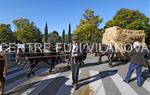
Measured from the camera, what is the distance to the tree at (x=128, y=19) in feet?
218

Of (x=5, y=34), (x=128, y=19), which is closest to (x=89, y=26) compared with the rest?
(x=128, y=19)

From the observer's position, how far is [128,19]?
69.1 metres

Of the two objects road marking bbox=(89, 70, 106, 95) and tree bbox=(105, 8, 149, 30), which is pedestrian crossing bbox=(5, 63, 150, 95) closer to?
road marking bbox=(89, 70, 106, 95)

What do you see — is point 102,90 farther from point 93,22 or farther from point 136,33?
point 93,22

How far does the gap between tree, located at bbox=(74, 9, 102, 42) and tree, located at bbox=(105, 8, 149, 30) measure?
14.2 metres

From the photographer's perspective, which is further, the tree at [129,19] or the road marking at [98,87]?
the tree at [129,19]

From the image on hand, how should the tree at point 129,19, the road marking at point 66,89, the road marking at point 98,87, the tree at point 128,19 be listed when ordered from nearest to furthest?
the road marking at point 66,89, the road marking at point 98,87, the tree at point 129,19, the tree at point 128,19

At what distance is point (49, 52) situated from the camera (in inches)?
Answer: 585

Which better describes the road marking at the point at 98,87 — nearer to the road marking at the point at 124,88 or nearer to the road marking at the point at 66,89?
the road marking at the point at 124,88

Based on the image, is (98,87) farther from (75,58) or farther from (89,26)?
(89,26)

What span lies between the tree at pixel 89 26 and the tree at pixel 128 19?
14.2m

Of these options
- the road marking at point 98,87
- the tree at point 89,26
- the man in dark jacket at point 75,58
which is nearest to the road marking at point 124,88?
the road marking at point 98,87

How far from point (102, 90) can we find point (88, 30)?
145 ft

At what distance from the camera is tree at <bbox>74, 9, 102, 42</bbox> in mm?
52903
